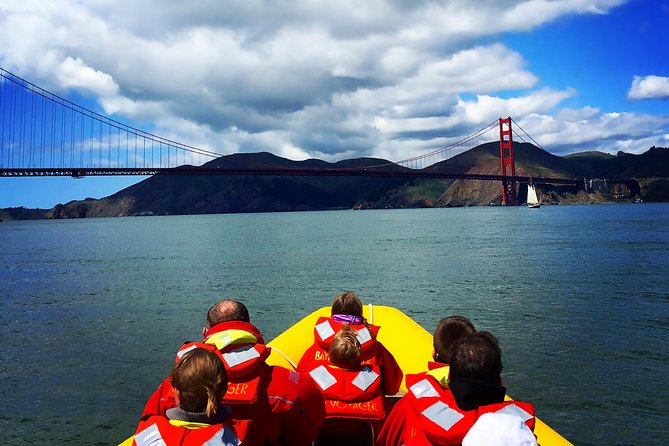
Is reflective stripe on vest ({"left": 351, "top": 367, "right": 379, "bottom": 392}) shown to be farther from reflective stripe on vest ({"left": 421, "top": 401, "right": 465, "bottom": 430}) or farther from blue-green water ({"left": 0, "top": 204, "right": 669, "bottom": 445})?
blue-green water ({"left": 0, "top": 204, "right": 669, "bottom": 445})

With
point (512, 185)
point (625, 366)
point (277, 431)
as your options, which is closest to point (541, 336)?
point (625, 366)

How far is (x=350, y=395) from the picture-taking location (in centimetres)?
431

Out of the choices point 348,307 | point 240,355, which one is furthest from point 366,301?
point 240,355

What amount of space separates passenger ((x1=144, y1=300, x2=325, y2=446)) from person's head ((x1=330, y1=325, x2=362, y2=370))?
56 cm

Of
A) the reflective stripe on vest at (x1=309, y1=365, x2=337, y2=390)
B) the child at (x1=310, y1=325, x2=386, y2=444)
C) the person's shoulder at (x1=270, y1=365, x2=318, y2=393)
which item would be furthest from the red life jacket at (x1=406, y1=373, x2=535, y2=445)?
the reflective stripe on vest at (x1=309, y1=365, x2=337, y2=390)

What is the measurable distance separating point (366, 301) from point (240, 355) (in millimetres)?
14990

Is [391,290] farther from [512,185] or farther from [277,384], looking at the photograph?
[512,185]

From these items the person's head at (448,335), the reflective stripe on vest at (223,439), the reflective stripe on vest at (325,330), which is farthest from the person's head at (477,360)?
the reflective stripe on vest at (325,330)

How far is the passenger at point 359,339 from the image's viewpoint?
4703 millimetres

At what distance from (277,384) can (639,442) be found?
5905mm

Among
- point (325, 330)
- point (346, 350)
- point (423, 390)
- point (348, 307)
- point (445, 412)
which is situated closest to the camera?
point (445, 412)

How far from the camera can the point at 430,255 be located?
31922 millimetres

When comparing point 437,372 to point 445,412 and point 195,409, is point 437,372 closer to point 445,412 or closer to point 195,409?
point 445,412

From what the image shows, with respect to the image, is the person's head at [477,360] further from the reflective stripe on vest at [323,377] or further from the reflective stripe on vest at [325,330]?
the reflective stripe on vest at [325,330]
